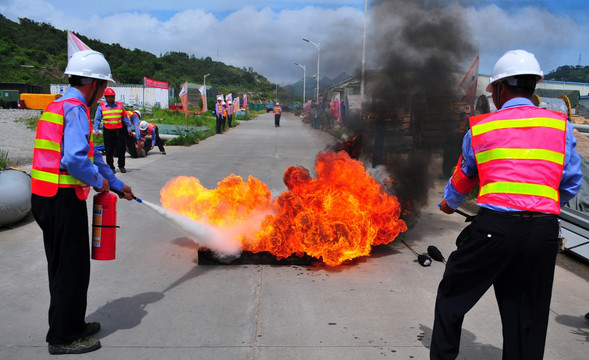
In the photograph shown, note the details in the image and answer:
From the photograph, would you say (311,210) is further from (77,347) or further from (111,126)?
(111,126)

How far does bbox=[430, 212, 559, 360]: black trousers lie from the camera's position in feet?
7.77

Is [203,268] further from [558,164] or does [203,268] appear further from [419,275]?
[558,164]

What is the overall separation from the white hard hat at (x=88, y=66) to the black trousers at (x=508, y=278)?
2.73m

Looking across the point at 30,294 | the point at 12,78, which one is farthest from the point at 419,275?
the point at 12,78

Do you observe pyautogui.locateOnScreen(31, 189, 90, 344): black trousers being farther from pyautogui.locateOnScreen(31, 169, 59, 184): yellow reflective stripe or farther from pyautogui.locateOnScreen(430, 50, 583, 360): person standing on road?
pyautogui.locateOnScreen(430, 50, 583, 360): person standing on road

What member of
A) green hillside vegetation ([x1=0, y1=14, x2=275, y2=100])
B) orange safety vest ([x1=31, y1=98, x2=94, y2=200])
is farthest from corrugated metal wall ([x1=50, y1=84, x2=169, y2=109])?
orange safety vest ([x1=31, y1=98, x2=94, y2=200])

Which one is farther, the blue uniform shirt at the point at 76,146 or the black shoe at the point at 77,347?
the black shoe at the point at 77,347

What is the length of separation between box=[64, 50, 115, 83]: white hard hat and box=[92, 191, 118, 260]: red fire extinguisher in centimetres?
88

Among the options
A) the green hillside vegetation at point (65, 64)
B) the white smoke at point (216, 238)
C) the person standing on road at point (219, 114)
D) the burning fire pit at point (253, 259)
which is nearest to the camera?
the white smoke at point (216, 238)

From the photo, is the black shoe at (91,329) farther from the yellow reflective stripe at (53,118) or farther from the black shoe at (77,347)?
the yellow reflective stripe at (53,118)

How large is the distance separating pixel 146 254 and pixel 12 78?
5509 cm

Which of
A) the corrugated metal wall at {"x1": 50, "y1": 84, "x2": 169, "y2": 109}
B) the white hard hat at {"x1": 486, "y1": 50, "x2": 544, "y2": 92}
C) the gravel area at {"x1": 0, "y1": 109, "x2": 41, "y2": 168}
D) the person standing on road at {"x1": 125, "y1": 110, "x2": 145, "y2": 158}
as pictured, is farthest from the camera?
the corrugated metal wall at {"x1": 50, "y1": 84, "x2": 169, "y2": 109}

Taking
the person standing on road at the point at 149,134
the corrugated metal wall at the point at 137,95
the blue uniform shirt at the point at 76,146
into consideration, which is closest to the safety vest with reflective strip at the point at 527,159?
the blue uniform shirt at the point at 76,146

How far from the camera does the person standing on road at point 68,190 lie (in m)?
3.05
